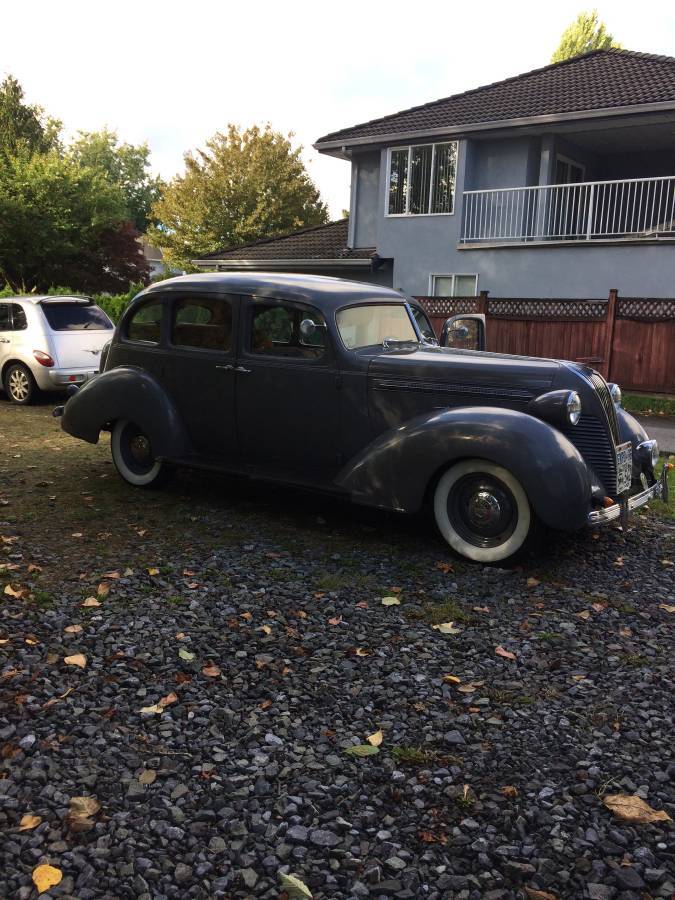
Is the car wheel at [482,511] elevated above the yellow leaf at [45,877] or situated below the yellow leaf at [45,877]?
above

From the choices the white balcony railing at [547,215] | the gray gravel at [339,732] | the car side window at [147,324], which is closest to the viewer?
the gray gravel at [339,732]

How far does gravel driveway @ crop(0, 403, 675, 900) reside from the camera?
8.27 feet

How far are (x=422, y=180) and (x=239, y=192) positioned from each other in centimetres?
2174

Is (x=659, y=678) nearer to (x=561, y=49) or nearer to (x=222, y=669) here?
(x=222, y=669)

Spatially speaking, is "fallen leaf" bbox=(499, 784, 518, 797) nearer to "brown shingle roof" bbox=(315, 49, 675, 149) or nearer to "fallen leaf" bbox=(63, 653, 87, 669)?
"fallen leaf" bbox=(63, 653, 87, 669)

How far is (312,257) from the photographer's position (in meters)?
23.2

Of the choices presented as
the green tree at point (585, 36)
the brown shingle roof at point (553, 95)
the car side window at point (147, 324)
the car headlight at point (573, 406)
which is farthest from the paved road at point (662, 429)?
the green tree at point (585, 36)

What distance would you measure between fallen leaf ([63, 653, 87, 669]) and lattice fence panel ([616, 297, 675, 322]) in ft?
44.9

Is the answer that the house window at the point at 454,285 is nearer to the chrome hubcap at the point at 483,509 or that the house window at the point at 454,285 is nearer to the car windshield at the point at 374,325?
the car windshield at the point at 374,325

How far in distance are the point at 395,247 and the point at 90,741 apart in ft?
66.5

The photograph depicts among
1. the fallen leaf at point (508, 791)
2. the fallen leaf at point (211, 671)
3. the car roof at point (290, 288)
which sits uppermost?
the car roof at point (290, 288)

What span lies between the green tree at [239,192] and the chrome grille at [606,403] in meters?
37.2

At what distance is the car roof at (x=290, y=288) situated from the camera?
6.08 m

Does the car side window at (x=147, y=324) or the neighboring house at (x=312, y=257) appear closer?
the car side window at (x=147, y=324)
